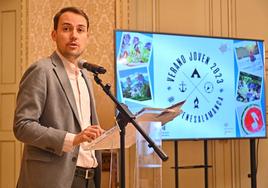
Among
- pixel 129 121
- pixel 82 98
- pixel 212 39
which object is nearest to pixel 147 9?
pixel 212 39

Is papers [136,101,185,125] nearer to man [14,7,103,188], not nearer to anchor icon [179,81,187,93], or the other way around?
man [14,7,103,188]

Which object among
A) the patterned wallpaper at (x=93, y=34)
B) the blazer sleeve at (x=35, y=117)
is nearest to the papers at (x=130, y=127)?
the blazer sleeve at (x=35, y=117)

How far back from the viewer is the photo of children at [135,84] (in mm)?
3246

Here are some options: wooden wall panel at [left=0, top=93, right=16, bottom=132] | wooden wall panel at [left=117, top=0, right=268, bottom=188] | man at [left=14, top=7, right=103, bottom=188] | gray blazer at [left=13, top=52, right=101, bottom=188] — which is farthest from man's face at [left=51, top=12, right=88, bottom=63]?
wooden wall panel at [left=0, top=93, right=16, bottom=132]

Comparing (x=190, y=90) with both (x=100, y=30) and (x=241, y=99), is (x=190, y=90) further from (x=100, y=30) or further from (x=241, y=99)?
(x=100, y=30)

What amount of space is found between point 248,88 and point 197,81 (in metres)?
0.49

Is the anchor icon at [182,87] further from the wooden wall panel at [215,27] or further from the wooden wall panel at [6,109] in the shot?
the wooden wall panel at [6,109]

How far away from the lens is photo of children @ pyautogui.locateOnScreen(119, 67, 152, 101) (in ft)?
10.6

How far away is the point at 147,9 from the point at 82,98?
222cm

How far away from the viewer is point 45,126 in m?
1.84

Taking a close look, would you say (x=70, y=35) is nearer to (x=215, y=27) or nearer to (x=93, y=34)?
(x=93, y=34)

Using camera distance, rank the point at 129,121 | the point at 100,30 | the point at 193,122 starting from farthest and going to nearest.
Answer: the point at 100,30
the point at 193,122
the point at 129,121

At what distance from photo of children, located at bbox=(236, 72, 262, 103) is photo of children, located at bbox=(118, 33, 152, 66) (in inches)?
34.3

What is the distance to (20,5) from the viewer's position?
4.03m
